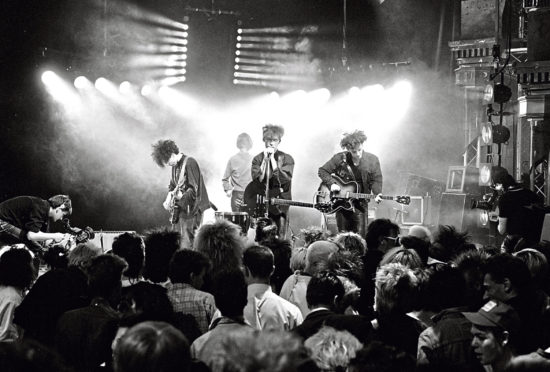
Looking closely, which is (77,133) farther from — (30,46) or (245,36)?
(245,36)

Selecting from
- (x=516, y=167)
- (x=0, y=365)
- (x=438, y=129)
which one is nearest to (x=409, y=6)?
(x=438, y=129)

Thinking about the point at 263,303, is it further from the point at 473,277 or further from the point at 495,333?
the point at 495,333

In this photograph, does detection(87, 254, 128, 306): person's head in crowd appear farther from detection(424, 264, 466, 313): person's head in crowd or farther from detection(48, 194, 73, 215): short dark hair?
detection(48, 194, 73, 215): short dark hair

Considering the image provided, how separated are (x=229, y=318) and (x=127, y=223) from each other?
12.1 meters

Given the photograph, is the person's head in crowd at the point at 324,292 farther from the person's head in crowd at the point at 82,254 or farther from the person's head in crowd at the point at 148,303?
the person's head in crowd at the point at 82,254

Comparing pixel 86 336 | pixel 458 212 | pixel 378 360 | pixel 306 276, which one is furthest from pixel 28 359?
pixel 458 212

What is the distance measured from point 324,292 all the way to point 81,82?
11856mm

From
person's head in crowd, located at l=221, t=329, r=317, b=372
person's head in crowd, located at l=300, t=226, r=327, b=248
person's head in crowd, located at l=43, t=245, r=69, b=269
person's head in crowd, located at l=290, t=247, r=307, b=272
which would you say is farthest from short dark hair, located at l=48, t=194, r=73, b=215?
person's head in crowd, located at l=221, t=329, r=317, b=372

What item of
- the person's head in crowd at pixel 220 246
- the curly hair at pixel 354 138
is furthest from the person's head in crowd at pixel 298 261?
the curly hair at pixel 354 138

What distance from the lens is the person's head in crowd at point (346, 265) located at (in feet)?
17.3

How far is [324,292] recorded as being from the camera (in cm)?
409

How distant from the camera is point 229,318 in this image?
3.82 metres

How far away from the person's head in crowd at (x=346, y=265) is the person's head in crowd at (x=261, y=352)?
311cm

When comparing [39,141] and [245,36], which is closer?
[39,141]
